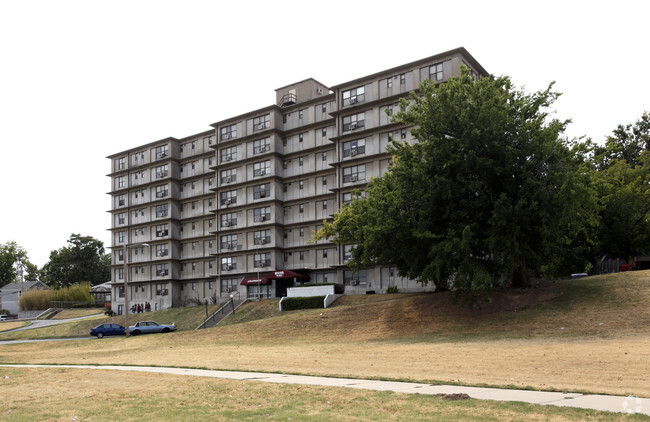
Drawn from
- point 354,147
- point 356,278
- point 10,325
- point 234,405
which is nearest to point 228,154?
point 354,147

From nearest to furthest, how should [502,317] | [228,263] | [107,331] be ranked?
[502,317] < [107,331] < [228,263]

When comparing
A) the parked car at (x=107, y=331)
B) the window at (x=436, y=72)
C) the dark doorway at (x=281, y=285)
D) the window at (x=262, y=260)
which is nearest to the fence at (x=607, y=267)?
the window at (x=436, y=72)

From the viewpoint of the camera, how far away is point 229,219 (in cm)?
7488

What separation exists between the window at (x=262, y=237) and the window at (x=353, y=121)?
1643 cm

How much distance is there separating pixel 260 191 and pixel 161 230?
2076 cm

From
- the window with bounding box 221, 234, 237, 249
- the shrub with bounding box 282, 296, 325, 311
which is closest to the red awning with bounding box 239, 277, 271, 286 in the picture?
the window with bounding box 221, 234, 237, 249

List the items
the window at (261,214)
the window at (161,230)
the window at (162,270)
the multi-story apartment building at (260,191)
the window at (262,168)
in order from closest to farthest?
1. the multi-story apartment building at (260,191)
2. the window at (261,214)
3. the window at (262,168)
4. the window at (162,270)
5. the window at (161,230)

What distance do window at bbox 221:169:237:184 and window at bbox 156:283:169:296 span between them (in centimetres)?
1862

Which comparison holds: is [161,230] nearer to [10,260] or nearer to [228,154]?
[228,154]

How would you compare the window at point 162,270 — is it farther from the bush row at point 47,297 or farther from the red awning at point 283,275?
the red awning at point 283,275

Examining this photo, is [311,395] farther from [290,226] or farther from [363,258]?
[290,226]

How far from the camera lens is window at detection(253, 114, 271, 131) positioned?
71.6 m

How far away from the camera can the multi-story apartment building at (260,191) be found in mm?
60969

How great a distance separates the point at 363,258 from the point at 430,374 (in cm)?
2599
